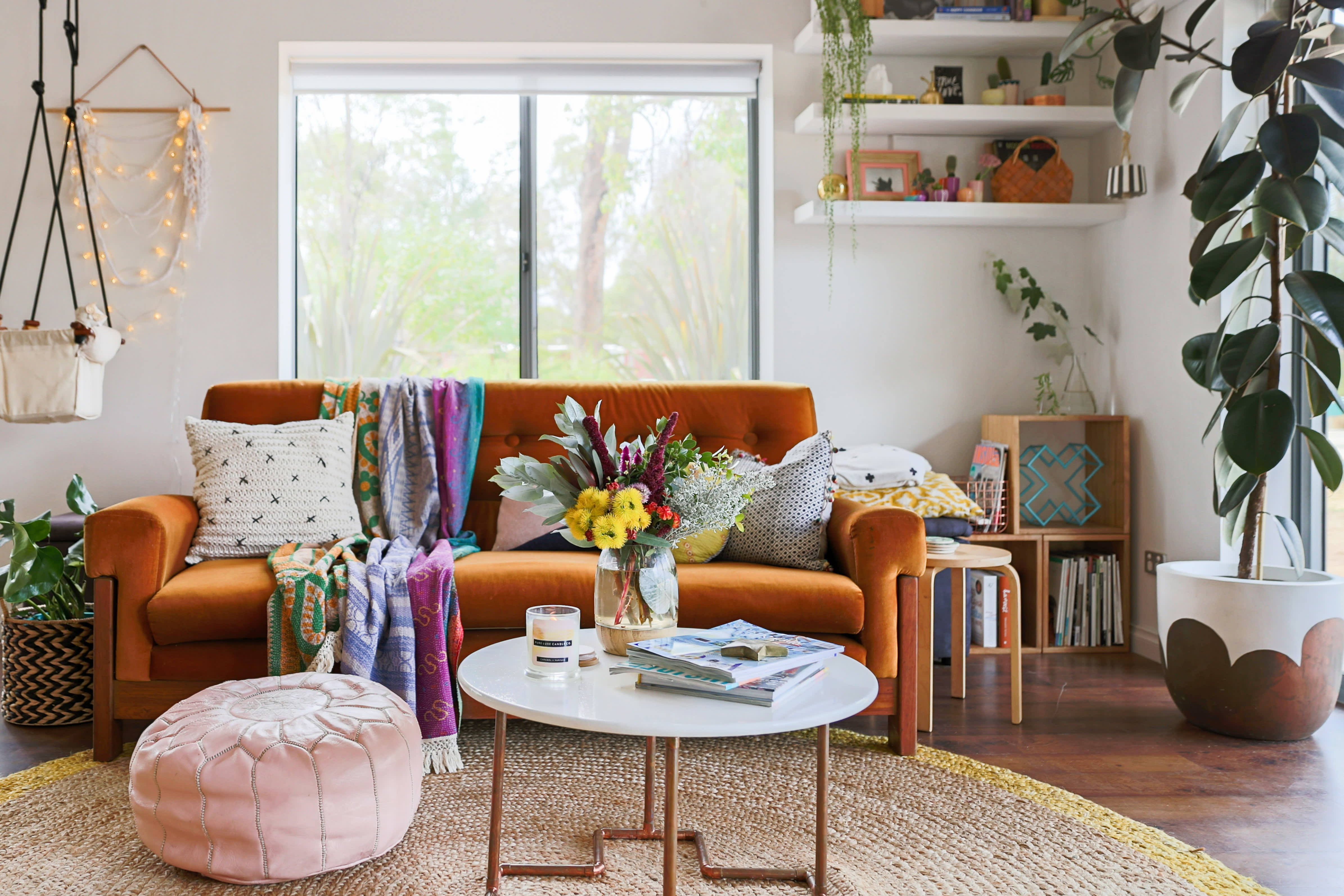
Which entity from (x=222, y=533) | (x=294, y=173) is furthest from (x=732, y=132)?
(x=222, y=533)

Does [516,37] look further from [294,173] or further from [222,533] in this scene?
[222,533]

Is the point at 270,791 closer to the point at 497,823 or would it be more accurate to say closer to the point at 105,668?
the point at 497,823

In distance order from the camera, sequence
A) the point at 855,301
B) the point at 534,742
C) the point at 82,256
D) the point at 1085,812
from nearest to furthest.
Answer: the point at 1085,812, the point at 534,742, the point at 82,256, the point at 855,301

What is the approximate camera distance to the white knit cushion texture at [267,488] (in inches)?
103

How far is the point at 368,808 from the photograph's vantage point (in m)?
1.75

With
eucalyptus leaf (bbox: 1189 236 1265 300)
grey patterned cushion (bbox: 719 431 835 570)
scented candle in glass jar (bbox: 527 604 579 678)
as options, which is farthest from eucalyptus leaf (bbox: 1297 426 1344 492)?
scented candle in glass jar (bbox: 527 604 579 678)

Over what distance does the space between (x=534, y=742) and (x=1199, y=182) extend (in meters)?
2.34

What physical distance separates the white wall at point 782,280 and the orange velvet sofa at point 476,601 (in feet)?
3.96

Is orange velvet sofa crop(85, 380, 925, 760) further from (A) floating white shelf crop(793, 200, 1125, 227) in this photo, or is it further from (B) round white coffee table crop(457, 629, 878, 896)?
(A) floating white shelf crop(793, 200, 1125, 227)

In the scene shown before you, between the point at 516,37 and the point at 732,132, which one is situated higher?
the point at 516,37

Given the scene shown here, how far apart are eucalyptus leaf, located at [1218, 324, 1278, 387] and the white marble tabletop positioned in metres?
1.49

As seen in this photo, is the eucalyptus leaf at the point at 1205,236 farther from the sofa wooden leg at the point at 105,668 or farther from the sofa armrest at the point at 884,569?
the sofa wooden leg at the point at 105,668

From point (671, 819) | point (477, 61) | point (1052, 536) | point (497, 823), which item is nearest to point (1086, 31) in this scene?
point (1052, 536)

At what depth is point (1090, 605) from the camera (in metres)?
3.53
